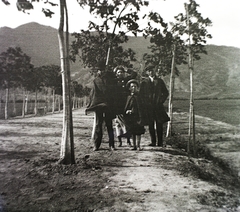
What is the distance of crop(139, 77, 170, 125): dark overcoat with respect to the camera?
516 centimetres

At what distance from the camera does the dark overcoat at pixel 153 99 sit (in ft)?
16.9

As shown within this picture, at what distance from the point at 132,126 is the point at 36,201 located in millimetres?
2563

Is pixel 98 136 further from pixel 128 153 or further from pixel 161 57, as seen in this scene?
pixel 161 57

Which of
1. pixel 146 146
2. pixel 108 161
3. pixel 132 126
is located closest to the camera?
pixel 108 161

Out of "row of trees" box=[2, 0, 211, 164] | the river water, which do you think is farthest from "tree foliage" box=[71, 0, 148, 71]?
the river water

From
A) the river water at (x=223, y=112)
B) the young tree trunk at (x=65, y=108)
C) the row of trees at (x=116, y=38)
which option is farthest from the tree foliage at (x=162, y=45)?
the river water at (x=223, y=112)

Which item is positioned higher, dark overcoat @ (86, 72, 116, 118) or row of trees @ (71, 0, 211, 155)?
row of trees @ (71, 0, 211, 155)

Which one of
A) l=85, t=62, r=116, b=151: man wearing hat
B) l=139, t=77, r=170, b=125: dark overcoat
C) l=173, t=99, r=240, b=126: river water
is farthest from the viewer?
l=173, t=99, r=240, b=126: river water

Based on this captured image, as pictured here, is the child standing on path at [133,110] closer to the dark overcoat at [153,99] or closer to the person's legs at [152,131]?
the dark overcoat at [153,99]

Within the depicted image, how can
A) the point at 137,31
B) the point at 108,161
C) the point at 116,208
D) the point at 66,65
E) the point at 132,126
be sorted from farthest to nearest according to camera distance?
the point at 137,31
the point at 132,126
the point at 108,161
the point at 66,65
the point at 116,208

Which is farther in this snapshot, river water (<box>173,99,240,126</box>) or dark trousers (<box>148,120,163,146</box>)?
river water (<box>173,99,240,126</box>)

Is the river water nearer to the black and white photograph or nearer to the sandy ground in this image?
the black and white photograph

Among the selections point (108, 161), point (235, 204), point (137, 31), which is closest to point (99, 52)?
point (137, 31)

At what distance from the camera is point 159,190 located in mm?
3494
